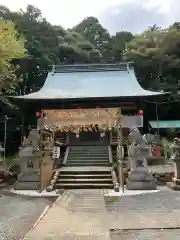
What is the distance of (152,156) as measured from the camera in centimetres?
1675

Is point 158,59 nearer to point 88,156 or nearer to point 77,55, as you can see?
point 77,55

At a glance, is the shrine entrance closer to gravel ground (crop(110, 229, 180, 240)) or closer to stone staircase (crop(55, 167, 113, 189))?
stone staircase (crop(55, 167, 113, 189))

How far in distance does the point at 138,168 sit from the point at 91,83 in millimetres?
14897

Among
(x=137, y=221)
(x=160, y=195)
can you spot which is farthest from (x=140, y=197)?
(x=137, y=221)

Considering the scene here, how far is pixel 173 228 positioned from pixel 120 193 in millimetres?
4794

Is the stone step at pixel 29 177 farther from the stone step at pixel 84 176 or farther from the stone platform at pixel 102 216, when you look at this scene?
the stone platform at pixel 102 216

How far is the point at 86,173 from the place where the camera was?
42.6 ft

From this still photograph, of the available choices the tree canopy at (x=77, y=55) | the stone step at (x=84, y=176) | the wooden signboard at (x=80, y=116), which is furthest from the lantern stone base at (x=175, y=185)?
the tree canopy at (x=77, y=55)

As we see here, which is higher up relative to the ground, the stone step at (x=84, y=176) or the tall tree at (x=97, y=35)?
the tall tree at (x=97, y=35)

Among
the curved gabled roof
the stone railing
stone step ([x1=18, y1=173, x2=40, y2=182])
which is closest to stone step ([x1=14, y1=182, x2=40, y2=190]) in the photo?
stone step ([x1=18, y1=173, x2=40, y2=182])

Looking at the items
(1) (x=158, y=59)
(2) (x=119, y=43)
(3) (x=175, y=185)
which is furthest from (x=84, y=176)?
(2) (x=119, y=43)

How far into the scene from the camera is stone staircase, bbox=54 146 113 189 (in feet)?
38.5

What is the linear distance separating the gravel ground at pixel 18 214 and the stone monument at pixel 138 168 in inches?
133

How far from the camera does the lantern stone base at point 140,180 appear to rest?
35.5ft
